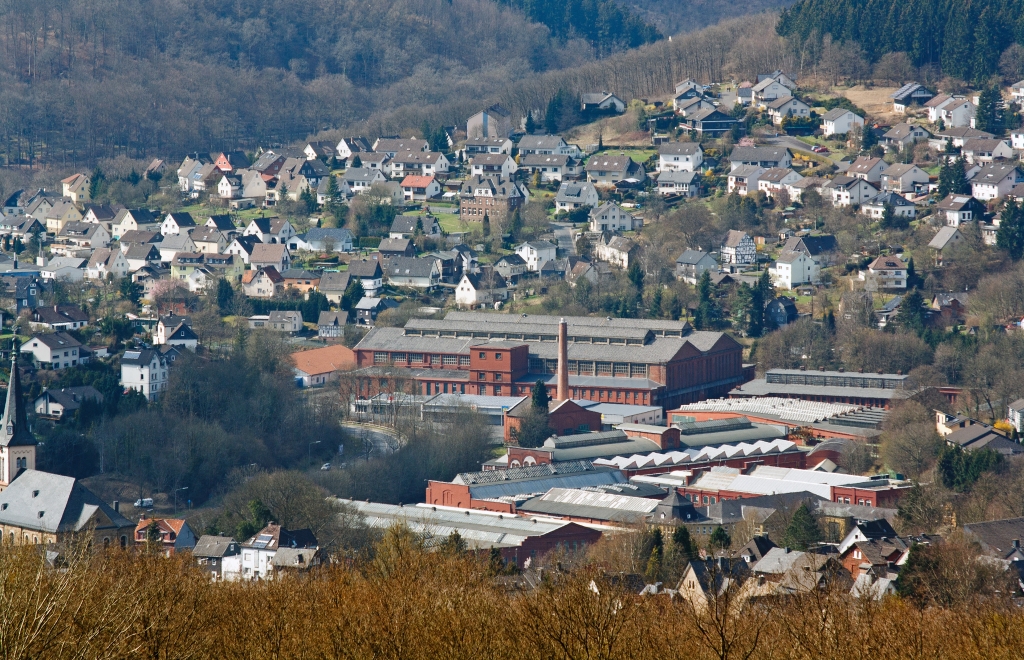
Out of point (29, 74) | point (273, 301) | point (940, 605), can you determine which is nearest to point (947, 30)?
point (273, 301)

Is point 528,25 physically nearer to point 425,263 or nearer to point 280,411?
point 425,263

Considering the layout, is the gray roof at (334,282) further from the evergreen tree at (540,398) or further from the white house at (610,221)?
the evergreen tree at (540,398)

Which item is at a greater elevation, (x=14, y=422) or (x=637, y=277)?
(x=637, y=277)

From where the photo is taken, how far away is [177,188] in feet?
277

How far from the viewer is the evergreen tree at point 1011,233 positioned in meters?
63.9

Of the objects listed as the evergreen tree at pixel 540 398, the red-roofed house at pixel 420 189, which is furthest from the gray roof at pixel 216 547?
the red-roofed house at pixel 420 189

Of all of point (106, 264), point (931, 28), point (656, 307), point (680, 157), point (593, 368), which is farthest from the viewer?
point (931, 28)

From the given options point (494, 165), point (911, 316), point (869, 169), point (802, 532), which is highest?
point (869, 169)

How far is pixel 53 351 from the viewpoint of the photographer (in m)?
54.2

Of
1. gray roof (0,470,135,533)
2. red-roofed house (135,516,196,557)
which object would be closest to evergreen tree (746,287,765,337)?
red-roofed house (135,516,196,557)

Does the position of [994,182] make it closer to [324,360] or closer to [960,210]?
[960,210]

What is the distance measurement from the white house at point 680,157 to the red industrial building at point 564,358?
18.5 m

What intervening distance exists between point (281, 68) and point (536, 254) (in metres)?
54.3

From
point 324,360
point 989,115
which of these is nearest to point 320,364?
point 324,360
